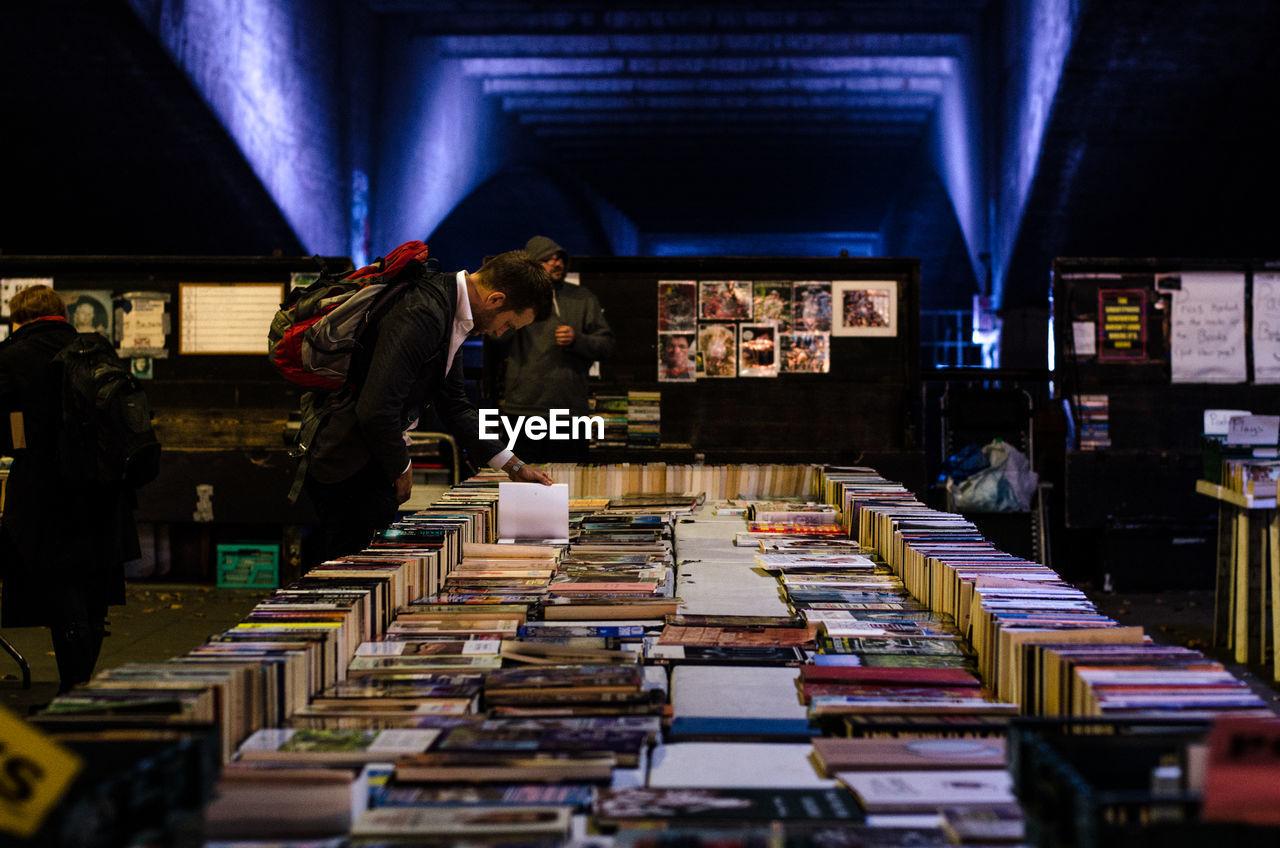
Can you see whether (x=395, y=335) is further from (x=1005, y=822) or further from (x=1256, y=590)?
(x=1256, y=590)

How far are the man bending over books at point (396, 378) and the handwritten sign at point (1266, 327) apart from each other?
5322 mm

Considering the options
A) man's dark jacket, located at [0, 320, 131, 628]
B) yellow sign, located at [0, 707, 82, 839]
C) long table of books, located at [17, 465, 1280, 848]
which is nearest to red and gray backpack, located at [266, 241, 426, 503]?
long table of books, located at [17, 465, 1280, 848]

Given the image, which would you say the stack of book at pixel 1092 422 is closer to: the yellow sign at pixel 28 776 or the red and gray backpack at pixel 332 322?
the red and gray backpack at pixel 332 322

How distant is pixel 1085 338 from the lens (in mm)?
6719

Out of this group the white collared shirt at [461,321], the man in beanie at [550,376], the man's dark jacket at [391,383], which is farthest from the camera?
the man in beanie at [550,376]

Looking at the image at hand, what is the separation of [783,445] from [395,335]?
13.4ft

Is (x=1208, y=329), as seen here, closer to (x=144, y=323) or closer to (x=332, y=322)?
(x=332, y=322)

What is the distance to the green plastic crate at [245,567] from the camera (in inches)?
258

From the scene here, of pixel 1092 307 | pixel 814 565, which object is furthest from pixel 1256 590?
pixel 814 565

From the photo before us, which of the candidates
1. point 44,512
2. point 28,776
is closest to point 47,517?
point 44,512

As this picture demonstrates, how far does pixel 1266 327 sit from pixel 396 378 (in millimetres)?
5842

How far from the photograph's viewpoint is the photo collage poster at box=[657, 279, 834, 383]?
6.65 metres

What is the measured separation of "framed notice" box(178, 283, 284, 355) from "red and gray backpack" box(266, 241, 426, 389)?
3755 millimetres

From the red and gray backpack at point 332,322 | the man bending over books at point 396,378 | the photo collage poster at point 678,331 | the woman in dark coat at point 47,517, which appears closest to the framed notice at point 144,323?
the woman in dark coat at point 47,517
